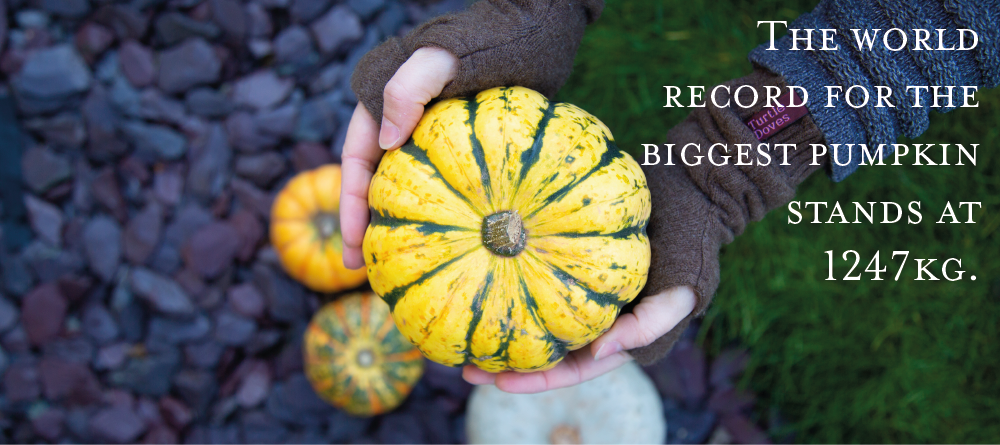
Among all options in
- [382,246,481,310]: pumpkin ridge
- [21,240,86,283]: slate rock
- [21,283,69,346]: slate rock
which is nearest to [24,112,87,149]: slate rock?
[21,240,86,283]: slate rock

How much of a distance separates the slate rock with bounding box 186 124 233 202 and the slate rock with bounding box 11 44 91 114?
29.2 inches

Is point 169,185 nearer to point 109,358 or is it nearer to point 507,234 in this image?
point 109,358

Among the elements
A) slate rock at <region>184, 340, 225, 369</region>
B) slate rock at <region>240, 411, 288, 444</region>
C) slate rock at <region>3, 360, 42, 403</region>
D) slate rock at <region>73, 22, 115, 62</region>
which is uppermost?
slate rock at <region>73, 22, 115, 62</region>

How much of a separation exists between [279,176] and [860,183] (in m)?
3.26

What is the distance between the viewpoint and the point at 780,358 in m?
3.53

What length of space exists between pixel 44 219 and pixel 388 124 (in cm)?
264

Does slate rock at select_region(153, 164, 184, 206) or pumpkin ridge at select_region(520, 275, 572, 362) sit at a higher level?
pumpkin ridge at select_region(520, 275, 572, 362)

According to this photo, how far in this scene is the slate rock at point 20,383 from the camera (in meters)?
3.45

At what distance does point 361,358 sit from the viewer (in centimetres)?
320

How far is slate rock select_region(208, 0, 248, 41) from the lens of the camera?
3576 mm

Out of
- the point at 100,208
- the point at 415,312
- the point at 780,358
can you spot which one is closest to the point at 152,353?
the point at 100,208

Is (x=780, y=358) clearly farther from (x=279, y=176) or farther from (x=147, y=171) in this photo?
(x=147, y=171)

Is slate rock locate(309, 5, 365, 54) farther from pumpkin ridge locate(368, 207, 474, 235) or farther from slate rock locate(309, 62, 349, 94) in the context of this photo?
pumpkin ridge locate(368, 207, 474, 235)

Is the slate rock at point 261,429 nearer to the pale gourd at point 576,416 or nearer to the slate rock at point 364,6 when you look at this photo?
the pale gourd at point 576,416
